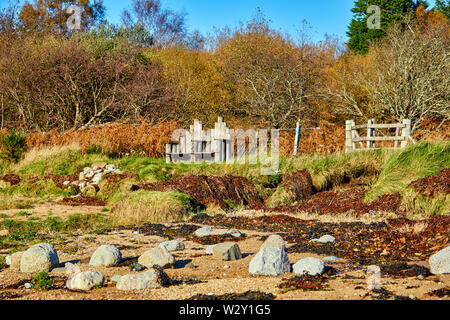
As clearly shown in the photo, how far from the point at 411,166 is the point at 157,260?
7.75 meters

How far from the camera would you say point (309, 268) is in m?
5.51

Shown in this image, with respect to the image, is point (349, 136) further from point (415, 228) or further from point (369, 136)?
point (415, 228)

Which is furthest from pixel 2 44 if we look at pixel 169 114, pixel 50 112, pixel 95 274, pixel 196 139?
pixel 95 274

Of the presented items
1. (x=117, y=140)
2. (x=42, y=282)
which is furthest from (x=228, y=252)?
(x=117, y=140)

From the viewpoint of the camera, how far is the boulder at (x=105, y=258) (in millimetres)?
6398

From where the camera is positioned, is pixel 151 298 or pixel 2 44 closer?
pixel 151 298

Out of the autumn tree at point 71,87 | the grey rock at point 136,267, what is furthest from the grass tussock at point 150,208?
the autumn tree at point 71,87

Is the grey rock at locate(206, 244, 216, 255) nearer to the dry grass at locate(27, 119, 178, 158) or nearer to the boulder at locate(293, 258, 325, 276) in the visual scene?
the boulder at locate(293, 258, 325, 276)

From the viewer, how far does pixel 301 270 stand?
554 cm

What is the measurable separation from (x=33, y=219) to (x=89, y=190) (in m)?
2.95

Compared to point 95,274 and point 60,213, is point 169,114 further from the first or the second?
point 95,274

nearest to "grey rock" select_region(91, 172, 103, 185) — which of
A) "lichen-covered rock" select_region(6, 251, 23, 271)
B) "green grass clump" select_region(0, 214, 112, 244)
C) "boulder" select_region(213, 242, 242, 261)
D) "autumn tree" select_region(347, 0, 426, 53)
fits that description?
"green grass clump" select_region(0, 214, 112, 244)

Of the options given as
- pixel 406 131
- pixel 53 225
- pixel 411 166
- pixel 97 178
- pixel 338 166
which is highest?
pixel 406 131

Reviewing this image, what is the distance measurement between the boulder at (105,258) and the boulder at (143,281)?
3.73 ft
